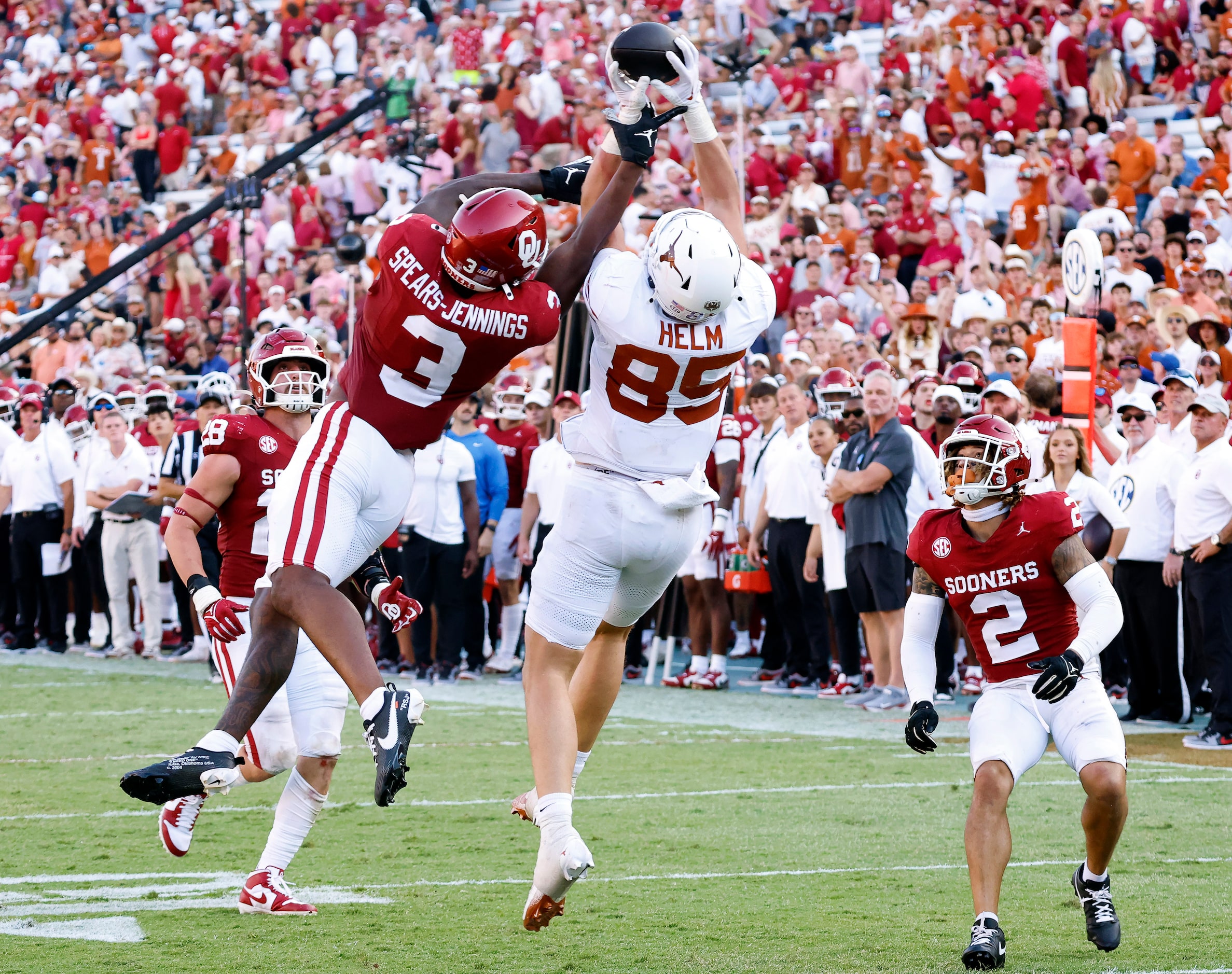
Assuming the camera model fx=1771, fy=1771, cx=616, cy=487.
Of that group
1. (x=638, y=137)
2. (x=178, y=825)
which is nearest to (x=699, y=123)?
(x=638, y=137)

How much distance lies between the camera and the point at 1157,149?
1652 cm

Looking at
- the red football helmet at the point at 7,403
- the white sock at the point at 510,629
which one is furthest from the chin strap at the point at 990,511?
the red football helmet at the point at 7,403

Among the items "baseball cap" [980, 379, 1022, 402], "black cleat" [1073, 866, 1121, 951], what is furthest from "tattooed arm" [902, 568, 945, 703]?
"baseball cap" [980, 379, 1022, 402]

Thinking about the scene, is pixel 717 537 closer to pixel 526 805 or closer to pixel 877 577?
pixel 877 577

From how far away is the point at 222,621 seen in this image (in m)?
6.18

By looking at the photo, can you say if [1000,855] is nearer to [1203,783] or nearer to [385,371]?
[385,371]

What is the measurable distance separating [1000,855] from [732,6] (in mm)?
16947

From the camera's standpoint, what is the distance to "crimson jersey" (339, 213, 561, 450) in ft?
18.4

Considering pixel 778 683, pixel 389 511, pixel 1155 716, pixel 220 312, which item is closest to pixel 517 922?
pixel 389 511

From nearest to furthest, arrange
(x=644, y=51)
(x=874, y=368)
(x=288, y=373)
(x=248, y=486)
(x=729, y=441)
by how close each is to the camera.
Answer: (x=644, y=51) → (x=288, y=373) → (x=248, y=486) → (x=874, y=368) → (x=729, y=441)

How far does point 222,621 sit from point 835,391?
7.57 metres

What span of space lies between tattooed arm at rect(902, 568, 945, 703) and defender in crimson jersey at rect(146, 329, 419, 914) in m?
1.81

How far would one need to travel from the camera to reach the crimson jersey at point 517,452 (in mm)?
14820

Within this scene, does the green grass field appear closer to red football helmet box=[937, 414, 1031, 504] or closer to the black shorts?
the black shorts
